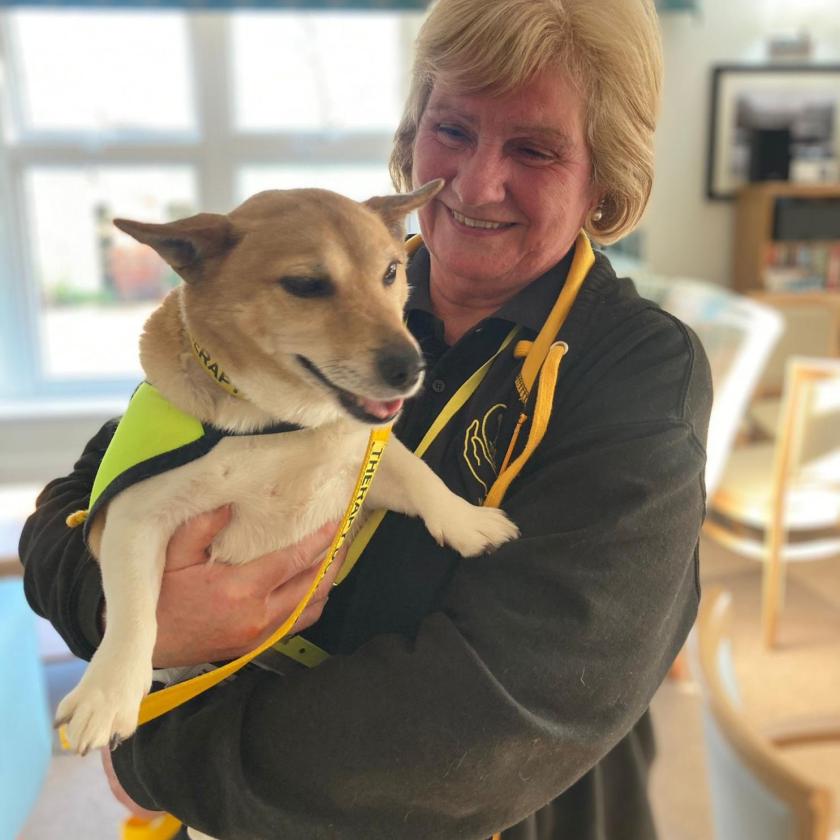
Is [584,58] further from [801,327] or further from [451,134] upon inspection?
[801,327]

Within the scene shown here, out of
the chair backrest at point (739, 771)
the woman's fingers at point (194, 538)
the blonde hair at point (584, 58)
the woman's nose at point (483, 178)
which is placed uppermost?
the blonde hair at point (584, 58)

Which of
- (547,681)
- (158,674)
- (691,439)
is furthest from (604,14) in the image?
(158,674)

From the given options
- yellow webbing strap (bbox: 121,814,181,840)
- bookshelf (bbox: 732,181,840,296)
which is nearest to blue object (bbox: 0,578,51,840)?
yellow webbing strap (bbox: 121,814,181,840)

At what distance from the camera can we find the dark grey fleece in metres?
0.72

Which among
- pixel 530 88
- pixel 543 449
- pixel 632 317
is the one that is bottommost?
pixel 543 449

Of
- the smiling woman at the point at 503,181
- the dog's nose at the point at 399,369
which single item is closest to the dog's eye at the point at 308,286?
the dog's nose at the point at 399,369

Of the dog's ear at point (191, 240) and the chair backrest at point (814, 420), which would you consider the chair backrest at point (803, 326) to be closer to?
the chair backrest at point (814, 420)

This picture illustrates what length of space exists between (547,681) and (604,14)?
2.48ft

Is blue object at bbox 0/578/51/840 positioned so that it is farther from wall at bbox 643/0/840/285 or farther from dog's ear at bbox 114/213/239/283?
wall at bbox 643/0/840/285

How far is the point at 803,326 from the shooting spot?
13.0ft

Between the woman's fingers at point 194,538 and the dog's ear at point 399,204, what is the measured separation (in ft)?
1.36

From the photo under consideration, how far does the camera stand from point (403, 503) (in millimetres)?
949

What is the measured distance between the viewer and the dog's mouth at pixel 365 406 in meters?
0.87

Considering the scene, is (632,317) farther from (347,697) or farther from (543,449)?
(347,697)
